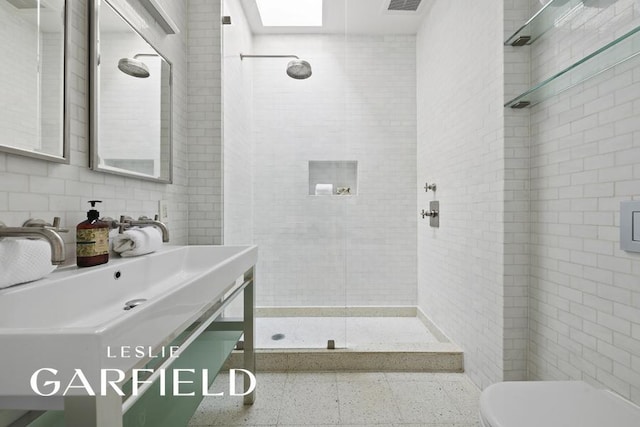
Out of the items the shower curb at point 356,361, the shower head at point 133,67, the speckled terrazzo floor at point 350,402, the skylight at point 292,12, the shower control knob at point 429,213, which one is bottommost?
the speckled terrazzo floor at point 350,402

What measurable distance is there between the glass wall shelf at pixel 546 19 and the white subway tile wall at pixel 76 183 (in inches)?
76.7

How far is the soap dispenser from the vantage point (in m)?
1.11

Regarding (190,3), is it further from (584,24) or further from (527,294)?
(527,294)

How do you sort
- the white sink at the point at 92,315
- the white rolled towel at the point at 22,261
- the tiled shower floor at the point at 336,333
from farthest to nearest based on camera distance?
1. the tiled shower floor at the point at 336,333
2. the white rolled towel at the point at 22,261
3. the white sink at the point at 92,315

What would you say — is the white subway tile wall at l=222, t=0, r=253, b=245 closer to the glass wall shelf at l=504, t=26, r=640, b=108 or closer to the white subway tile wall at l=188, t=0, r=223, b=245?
the white subway tile wall at l=188, t=0, r=223, b=245

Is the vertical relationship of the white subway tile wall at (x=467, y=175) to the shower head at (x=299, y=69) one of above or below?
below

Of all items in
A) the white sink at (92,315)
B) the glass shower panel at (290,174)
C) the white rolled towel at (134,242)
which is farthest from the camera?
the glass shower panel at (290,174)

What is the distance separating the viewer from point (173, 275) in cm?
162

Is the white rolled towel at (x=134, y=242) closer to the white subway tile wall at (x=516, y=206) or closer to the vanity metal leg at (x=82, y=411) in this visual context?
the vanity metal leg at (x=82, y=411)

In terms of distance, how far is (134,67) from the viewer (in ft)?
5.36

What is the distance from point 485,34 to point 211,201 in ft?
6.68

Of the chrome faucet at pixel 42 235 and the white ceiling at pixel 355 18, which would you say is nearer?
the chrome faucet at pixel 42 235

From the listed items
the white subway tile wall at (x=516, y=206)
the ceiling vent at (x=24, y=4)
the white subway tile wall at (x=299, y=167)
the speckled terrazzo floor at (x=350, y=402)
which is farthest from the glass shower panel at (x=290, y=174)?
the ceiling vent at (x=24, y=4)

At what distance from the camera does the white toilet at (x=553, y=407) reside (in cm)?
98
